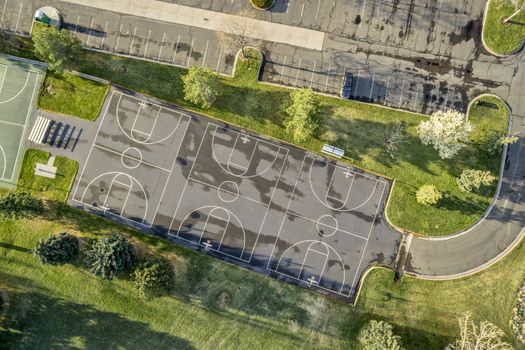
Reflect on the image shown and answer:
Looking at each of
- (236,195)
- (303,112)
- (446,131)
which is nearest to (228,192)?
(236,195)

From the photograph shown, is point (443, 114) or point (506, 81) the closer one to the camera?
point (443, 114)

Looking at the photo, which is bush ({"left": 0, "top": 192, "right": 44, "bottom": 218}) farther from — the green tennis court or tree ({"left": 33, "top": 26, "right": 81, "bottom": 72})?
tree ({"left": 33, "top": 26, "right": 81, "bottom": 72})

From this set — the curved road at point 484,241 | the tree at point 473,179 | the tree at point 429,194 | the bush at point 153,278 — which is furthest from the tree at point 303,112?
the bush at point 153,278

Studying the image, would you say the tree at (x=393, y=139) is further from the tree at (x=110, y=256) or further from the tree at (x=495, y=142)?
the tree at (x=110, y=256)

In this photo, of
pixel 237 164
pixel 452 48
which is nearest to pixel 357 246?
pixel 237 164

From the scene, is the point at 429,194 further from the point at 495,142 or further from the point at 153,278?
the point at 153,278

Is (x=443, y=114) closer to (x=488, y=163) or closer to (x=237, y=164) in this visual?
(x=488, y=163)
